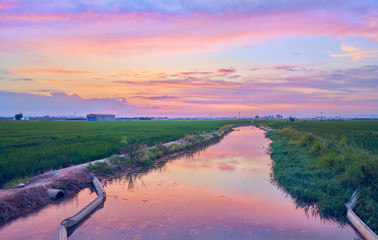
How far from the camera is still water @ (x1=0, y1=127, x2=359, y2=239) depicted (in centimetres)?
612

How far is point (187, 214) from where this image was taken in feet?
23.9

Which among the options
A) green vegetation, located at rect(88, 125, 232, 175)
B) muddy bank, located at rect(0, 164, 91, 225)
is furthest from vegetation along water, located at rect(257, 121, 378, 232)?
muddy bank, located at rect(0, 164, 91, 225)

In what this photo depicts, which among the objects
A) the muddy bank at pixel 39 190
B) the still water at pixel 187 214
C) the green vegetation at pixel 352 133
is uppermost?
the green vegetation at pixel 352 133

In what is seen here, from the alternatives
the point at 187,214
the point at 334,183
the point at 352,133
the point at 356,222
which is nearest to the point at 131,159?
the point at 187,214

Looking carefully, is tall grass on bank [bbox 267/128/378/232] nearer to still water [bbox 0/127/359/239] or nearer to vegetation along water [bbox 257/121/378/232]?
vegetation along water [bbox 257/121/378/232]

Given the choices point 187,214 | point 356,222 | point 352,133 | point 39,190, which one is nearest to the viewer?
point 356,222

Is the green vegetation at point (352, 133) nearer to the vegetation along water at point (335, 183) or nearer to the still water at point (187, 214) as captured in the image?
the vegetation along water at point (335, 183)

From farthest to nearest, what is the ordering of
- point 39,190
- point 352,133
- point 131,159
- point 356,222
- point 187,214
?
point 352,133 < point 131,159 < point 39,190 < point 187,214 < point 356,222

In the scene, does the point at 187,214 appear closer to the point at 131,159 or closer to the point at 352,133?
the point at 131,159

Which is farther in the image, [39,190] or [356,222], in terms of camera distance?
[39,190]

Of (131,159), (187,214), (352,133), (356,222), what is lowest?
(187,214)

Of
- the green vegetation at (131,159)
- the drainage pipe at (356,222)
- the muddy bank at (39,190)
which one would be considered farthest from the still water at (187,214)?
the green vegetation at (131,159)

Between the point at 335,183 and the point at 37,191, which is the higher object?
the point at 335,183

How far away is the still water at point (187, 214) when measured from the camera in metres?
6.12
